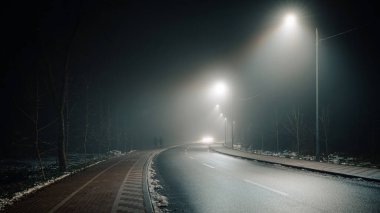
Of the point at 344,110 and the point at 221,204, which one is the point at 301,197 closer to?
the point at 221,204

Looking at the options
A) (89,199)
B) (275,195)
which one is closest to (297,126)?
(275,195)

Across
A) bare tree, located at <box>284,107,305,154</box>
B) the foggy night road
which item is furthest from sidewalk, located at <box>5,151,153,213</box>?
bare tree, located at <box>284,107,305,154</box>

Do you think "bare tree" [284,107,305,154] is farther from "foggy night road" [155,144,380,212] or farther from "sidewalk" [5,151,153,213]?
"sidewalk" [5,151,153,213]

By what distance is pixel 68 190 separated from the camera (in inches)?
492

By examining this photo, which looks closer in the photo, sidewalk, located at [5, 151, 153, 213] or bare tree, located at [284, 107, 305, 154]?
sidewalk, located at [5, 151, 153, 213]

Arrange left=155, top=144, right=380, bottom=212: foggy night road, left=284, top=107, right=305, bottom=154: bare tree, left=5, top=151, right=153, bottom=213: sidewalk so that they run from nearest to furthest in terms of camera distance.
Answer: left=155, top=144, right=380, bottom=212: foggy night road → left=5, top=151, right=153, bottom=213: sidewalk → left=284, top=107, right=305, bottom=154: bare tree

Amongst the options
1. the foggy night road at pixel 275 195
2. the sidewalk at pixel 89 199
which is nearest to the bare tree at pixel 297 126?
the foggy night road at pixel 275 195

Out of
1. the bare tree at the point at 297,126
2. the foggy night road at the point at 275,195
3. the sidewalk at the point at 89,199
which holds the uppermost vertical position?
the bare tree at the point at 297,126

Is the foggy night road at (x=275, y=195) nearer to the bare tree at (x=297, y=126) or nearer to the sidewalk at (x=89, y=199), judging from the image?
the sidewalk at (x=89, y=199)

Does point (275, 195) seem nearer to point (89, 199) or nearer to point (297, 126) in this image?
point (89, 199)

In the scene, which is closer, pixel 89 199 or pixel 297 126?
pixel 89 199

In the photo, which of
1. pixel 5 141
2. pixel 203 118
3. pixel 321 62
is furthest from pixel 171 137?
pixel 321 62

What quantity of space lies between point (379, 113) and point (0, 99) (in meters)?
56.3

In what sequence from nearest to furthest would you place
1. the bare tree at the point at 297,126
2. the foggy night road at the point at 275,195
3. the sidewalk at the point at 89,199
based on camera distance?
the foggy night road at the point at 275,195, the sidewalk at the point at 89,199, the bare tree at the point at 297,126
